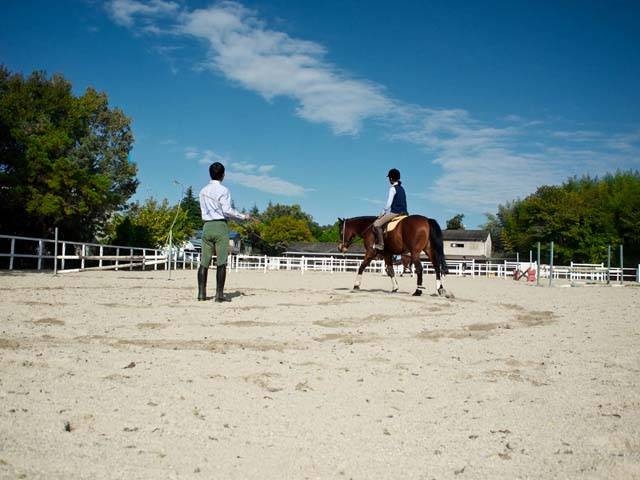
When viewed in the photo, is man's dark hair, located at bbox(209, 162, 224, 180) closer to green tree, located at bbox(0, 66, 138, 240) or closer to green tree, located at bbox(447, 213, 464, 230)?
green tree, located at bbox(0, 66, 138, 240)

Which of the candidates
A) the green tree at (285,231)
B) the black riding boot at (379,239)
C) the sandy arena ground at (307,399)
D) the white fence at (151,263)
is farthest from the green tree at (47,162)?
the green tree at (285,231)

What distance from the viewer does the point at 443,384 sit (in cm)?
452

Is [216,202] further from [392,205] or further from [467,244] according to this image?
[467,244]

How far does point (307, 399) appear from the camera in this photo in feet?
13.0

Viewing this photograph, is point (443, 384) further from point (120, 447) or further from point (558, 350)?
point (120, 447)

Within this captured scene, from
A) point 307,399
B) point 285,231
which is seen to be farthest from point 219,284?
point 285,231

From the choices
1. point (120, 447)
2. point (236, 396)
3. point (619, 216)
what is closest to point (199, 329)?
point (236, 396)

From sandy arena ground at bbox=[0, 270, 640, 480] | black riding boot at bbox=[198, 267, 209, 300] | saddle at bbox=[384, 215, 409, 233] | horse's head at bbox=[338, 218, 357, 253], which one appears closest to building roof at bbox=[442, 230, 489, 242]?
horse's head at bbox=[338, 218, 357, 253]

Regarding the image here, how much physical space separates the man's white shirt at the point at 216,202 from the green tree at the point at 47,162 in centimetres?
2793

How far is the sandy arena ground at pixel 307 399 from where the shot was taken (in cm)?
283

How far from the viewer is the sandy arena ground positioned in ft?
9.29

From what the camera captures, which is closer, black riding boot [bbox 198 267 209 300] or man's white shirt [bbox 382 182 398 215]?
black riding boot [bbox 198 267 209 300]

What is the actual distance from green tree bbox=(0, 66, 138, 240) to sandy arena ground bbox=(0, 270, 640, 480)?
30.9m

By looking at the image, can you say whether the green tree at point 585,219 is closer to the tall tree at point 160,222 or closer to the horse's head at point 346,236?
the tall tree at point 160,222
